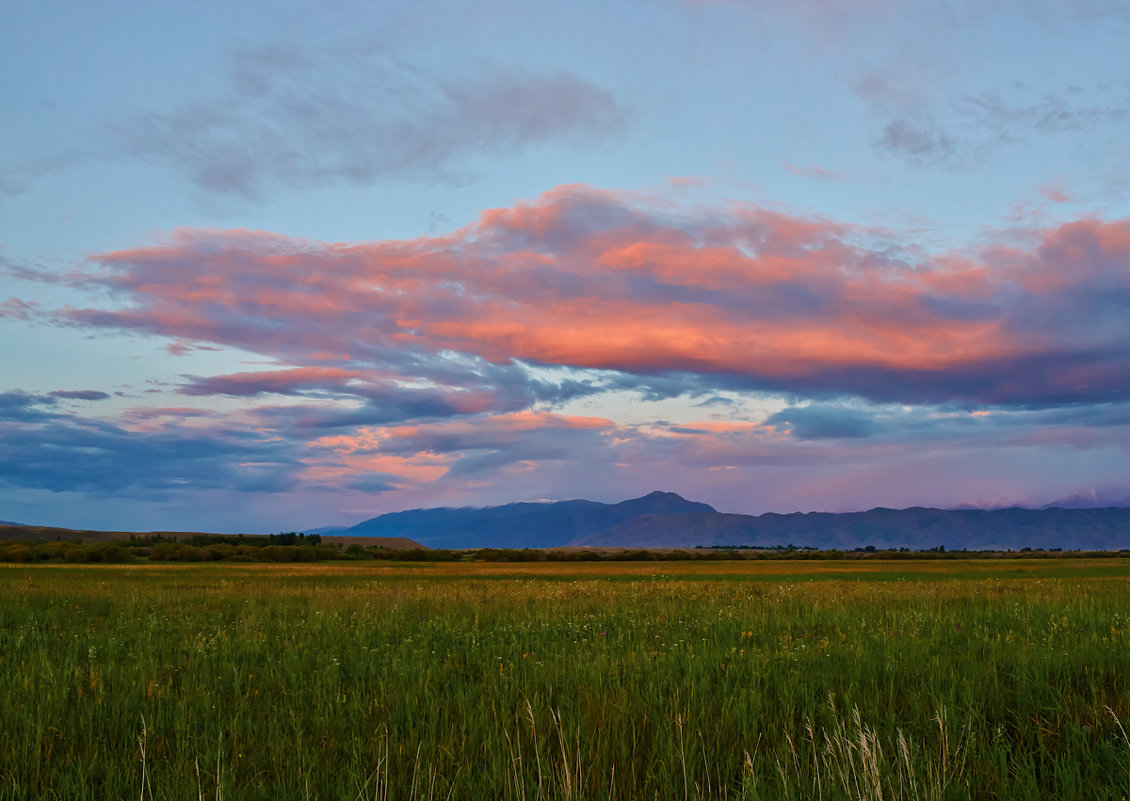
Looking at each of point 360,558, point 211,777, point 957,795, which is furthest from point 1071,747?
point 360,558

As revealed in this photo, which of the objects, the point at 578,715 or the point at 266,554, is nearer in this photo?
the point at 578,715

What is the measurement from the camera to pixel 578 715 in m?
6.68

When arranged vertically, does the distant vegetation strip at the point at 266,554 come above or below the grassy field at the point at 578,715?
below

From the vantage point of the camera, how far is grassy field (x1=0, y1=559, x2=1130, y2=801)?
5.28 meters

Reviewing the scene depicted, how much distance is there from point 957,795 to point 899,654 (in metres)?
5.36

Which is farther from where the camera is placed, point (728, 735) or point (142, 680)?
point (142, 680)

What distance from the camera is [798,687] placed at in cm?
774

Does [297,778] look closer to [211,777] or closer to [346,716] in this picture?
[211,777]

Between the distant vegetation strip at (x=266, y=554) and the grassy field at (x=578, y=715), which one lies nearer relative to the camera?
the grassy field at (x=578, y=715)

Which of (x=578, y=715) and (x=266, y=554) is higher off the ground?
(x=578, y=715)

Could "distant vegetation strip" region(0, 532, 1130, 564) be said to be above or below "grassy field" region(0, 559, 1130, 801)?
below

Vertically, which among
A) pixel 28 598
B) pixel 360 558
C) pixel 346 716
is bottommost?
pixel 360 558

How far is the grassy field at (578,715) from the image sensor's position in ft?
17.3

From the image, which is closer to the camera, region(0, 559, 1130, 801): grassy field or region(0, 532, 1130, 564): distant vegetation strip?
region(0, 559, 1130, 801): grassy field
